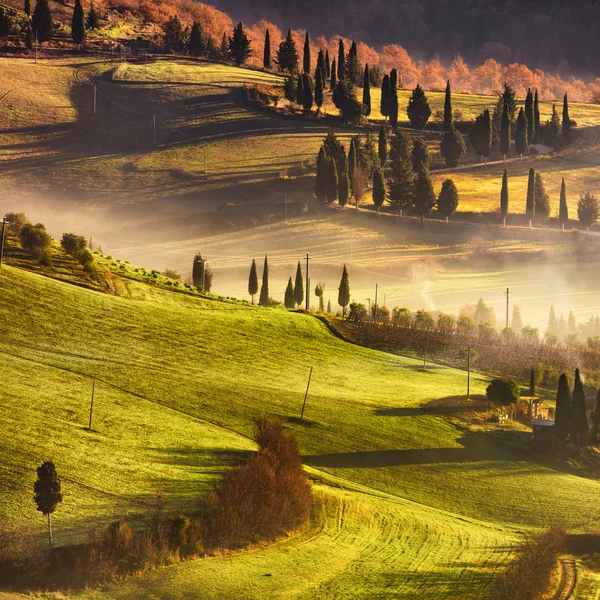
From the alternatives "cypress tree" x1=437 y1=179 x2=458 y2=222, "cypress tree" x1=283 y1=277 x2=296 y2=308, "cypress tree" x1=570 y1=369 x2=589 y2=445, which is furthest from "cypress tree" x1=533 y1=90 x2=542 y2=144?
"cypress tree" x1=570 y1=369 x2=589 y2=445

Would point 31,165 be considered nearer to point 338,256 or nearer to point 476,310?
point 338,256

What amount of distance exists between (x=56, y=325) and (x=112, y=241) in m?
80.1

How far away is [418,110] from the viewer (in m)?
191

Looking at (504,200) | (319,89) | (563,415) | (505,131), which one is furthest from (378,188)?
(563,415)

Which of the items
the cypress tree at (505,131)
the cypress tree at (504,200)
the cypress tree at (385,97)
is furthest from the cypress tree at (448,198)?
the cypress tree at (385,97)

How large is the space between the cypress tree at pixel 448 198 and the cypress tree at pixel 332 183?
13841 mm

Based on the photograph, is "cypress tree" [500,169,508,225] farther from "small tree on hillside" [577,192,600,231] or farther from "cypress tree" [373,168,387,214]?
"cypress tree" [373,168,387,214]

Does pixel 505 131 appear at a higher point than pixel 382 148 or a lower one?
higher

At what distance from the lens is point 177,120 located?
200m

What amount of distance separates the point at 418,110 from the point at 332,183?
33.8 m

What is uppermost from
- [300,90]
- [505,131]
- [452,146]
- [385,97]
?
[300,90]

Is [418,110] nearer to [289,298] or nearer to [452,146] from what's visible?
[452,146]

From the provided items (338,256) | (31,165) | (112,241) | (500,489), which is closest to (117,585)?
(500,489)

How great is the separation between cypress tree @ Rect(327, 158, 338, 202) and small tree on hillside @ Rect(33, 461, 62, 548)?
11836cm
